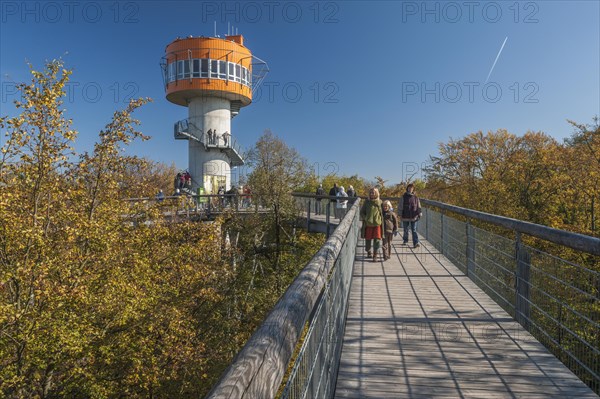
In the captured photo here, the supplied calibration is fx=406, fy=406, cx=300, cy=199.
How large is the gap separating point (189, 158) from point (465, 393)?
3709 cm

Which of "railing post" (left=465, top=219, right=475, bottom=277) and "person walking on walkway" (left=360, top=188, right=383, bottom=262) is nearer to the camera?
"railing post" (left=465, top=219, right=475, bottom=277)

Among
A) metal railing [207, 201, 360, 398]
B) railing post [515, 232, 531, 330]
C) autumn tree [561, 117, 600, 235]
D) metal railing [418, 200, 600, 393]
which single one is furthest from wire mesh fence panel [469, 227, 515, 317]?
autumn tree [561, 117, 600, 235]

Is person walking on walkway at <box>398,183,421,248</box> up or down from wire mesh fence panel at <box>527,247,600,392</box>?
up

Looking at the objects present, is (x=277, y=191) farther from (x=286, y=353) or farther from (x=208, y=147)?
(x=286, y=353)

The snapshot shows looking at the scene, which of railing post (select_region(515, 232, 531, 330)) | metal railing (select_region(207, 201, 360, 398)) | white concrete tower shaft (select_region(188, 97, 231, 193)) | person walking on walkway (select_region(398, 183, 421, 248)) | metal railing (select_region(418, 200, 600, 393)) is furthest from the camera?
white concrete tower shaft (select_region(188, 97, 231, 193))

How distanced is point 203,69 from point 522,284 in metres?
36.4

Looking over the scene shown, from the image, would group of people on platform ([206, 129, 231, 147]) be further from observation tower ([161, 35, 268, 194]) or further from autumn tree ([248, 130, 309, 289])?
autumn tree ([248, 130, 309, 289])

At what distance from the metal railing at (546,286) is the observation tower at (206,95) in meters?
32.1

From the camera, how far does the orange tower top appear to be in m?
36.6

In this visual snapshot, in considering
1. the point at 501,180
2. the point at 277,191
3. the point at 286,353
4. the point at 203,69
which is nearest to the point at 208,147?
the point at 203,69

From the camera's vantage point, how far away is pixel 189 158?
124 ft

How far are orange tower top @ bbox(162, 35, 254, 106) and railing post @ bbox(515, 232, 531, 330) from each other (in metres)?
35.1

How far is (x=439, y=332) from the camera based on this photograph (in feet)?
14.2

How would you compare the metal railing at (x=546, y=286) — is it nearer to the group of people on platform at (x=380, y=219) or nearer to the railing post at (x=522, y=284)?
the railing post at (x=522, y=284)
